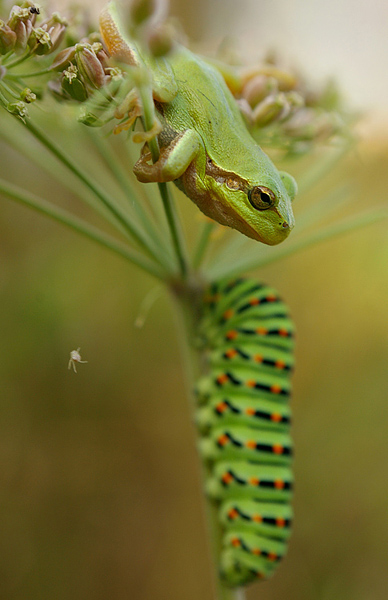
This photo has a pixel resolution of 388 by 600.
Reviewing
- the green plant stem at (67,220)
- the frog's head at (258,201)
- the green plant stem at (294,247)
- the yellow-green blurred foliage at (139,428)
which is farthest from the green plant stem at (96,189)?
the yellow-green blurred foliage at (139,428)

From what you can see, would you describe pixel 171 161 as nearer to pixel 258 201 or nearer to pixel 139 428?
pixel 258 201

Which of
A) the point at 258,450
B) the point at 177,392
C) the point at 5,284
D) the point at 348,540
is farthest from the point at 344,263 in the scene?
the point at 258,450

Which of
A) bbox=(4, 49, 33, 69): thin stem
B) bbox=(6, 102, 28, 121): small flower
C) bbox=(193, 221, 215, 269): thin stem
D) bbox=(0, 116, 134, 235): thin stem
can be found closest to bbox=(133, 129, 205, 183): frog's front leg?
bbox=(6, 102, 28, 121): small flower

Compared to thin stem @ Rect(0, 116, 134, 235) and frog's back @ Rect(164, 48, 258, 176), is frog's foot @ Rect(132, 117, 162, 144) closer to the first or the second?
frog's back @ Rect(164, 48, 258, 176)

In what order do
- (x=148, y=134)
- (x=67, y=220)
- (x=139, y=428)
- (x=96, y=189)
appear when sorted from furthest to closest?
(x=139, y=428)
(x=67, y=220)
(x=96, y=189)
(x=148, y=134)

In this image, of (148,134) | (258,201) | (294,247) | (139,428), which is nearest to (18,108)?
(148,134)

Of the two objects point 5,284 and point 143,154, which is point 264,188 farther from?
point 5,284
